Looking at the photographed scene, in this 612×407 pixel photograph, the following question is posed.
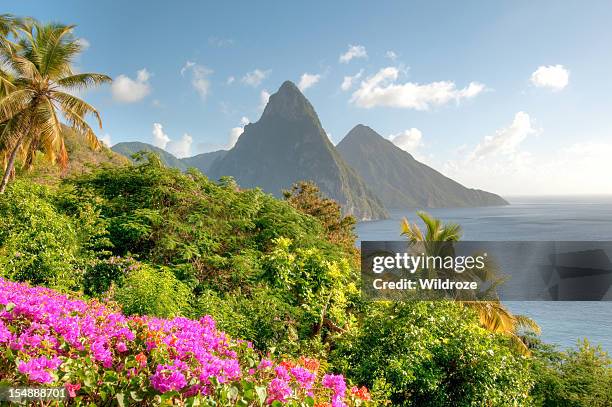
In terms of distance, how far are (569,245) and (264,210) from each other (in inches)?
2893

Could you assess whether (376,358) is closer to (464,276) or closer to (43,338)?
(43,338)

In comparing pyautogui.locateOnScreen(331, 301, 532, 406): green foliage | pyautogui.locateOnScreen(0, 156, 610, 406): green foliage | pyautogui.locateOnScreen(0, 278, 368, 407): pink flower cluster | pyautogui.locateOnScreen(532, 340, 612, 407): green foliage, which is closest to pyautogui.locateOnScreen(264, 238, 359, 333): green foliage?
pyautogui.locateOnScreen(0, 156, 610, 406): green foliage

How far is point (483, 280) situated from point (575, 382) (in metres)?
3.76

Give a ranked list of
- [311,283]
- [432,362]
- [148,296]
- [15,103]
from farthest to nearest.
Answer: [15,103] < [311,283] < [432,362] < [148,296]

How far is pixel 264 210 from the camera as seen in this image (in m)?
12.7

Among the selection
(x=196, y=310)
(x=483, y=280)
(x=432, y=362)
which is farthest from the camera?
(x=483, y=280)

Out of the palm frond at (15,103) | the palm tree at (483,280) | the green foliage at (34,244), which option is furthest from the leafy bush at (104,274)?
the palm tree at (483,280)

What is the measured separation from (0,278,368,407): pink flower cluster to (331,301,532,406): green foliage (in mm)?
3150

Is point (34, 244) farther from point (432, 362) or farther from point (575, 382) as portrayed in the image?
point (575, 382)

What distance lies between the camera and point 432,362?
6281 mm

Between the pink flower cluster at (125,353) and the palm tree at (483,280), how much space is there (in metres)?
9.07

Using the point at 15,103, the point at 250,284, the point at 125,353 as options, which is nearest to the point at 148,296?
the point at 125,353

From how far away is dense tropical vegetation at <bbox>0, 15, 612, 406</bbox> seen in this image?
2637 millimetres

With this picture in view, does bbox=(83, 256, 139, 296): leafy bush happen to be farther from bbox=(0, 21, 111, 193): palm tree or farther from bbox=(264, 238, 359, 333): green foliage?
bbox=(0, 21, 111, 193): palm tree
